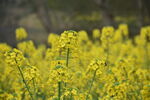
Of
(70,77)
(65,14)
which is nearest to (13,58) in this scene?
(70,77)

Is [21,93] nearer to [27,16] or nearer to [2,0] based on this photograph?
[2,0]

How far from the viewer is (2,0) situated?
68.3ft

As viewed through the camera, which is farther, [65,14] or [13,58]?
[65,14]

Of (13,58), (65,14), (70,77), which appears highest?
(65,14)

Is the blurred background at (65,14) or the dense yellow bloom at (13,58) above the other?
the blurred background at (65,14)

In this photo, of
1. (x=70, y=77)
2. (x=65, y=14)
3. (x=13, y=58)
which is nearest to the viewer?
(x=13, y=58)

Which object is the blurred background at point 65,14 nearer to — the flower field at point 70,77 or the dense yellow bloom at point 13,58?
the flower field at point 70,77

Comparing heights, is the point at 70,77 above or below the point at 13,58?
below

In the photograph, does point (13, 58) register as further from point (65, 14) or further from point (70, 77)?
point (65, 14)

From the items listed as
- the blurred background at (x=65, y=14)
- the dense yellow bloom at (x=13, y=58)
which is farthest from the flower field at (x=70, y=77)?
the blurred background at (x=65, y=14)

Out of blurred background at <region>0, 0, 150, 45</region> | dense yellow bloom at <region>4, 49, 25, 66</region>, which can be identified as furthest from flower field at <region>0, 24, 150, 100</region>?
blurred background at <region>0, 0, 150, 45</region>

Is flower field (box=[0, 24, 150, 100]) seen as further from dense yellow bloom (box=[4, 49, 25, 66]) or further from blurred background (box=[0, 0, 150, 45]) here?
blurred background (box=[0, 0, 150, 45])

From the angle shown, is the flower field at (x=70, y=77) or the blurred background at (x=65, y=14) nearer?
the flower field at (x=70, y=77)

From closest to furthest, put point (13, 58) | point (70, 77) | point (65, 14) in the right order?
point (13, 58) < point (70, 77) < point (65, 14)
